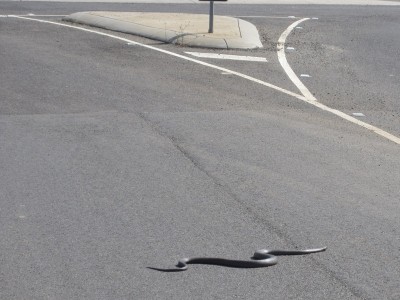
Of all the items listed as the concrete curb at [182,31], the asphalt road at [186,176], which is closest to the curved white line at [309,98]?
the asphalt road at [186,176]

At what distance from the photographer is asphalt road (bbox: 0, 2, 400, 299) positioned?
6605mm

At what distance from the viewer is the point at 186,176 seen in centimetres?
925

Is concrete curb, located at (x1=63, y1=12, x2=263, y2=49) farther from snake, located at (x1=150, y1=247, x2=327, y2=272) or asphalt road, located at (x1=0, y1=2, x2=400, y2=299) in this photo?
snake, located at (x1=150, y1=247, x2=327, y2=272)

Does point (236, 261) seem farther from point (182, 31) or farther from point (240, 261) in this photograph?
point (182, 31)

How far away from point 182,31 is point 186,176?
9913 mm

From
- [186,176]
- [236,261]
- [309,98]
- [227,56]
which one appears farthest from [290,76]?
[236,261]

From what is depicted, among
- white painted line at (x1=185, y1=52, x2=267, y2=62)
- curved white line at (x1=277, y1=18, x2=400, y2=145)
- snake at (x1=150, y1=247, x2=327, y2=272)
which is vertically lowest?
curved white line at (x1=277, y1=18, x2=400, y2=145)

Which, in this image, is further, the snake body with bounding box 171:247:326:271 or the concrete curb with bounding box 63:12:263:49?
the concrete curb with bounding box 63:12:263:49

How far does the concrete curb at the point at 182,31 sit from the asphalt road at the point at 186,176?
133cm

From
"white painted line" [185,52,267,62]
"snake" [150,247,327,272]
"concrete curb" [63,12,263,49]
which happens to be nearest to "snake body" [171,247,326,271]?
"snake" [150,247,327,272]

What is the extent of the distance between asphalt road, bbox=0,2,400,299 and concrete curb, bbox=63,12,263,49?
133 centimetres

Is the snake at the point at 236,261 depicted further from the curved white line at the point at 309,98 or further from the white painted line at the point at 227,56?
the white painted line at the point at 227,56

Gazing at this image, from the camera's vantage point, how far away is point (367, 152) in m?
10.5

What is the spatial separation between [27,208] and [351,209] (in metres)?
2.72
